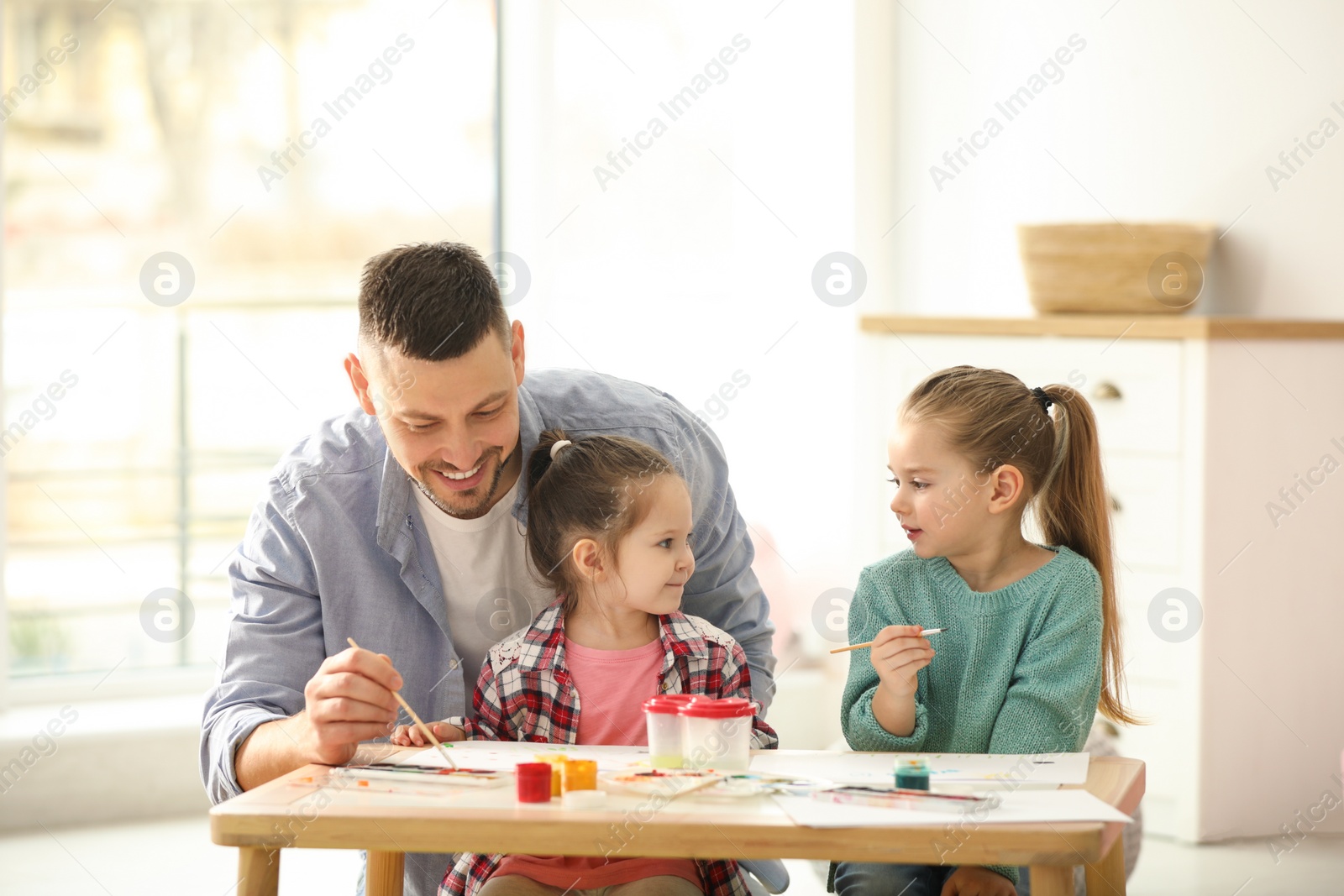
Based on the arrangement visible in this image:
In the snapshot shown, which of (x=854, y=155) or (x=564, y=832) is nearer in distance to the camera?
(x=564, y=832)

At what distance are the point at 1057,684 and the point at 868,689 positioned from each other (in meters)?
0.21

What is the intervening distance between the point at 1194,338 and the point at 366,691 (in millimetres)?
2007

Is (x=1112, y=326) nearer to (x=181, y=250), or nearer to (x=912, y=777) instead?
(x=912, y=777)

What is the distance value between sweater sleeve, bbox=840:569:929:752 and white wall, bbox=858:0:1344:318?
5.61 ft

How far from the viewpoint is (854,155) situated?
396cm

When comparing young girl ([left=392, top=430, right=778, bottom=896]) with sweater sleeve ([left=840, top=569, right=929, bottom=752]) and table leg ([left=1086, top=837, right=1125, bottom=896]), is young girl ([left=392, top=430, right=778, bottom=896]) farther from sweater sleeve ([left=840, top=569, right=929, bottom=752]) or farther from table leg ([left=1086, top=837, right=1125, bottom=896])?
table leg ([left=1086, top=837, right=1125, bottom=896])

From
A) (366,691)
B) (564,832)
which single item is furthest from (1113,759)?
(366,691)

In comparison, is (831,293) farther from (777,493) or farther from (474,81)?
(474,81)

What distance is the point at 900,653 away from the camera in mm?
1577

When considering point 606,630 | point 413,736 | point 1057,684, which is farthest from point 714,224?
point 413,736

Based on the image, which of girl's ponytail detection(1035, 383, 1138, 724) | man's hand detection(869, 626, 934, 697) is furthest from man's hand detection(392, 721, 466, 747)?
girl's ponytail detection(1035, 383, 1138, 724)

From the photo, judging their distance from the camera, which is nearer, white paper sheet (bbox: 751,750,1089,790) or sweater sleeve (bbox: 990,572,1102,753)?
white paper sheet (bbox: 751,750,1089,790)

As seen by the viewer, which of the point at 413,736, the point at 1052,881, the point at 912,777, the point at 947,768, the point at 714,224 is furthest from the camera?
the point at 714,224

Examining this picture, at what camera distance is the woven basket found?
3.05 metres
